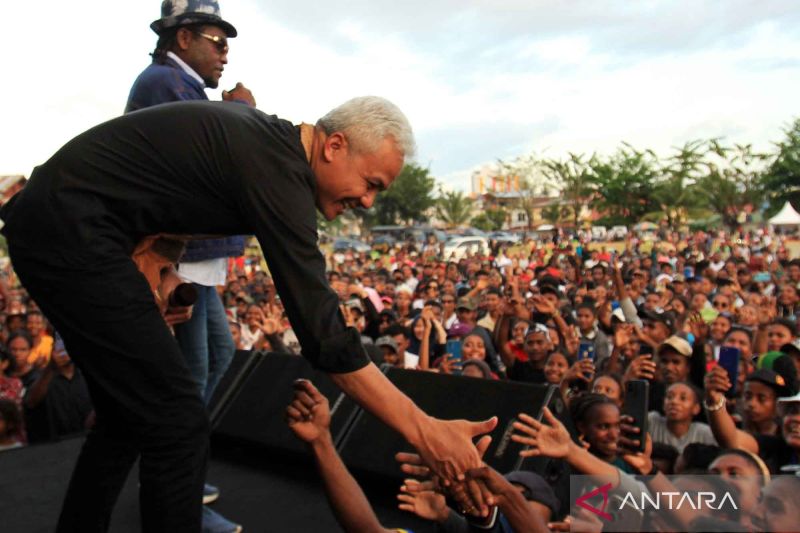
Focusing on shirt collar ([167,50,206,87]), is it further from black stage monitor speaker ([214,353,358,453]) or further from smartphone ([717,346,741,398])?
smartphone ([717,346,741,398])

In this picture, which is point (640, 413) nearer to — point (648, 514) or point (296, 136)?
point (648, 514)

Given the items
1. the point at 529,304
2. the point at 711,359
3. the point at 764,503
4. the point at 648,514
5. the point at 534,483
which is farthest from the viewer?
the point at 529,304

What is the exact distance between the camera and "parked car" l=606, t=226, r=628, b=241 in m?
41.0

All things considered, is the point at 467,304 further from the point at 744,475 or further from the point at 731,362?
the point at 744,475

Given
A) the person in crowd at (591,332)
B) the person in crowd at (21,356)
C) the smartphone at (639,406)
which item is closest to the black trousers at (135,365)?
the smartphone at (639,406)

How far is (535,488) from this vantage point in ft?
8.05

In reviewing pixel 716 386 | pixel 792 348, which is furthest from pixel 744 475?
pixel 792 348

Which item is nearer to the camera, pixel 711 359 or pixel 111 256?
pixel 111 256

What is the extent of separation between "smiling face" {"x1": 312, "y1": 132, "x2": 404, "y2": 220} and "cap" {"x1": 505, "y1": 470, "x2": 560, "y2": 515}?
3.99 feet

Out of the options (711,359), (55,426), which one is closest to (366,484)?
(55,426)

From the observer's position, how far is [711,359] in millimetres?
5953

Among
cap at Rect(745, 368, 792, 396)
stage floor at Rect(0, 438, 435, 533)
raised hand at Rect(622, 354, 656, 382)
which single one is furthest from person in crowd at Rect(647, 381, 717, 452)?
stage floor at Rect(0, 438, 435, 533)

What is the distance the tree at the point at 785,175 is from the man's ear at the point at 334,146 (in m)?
39.0

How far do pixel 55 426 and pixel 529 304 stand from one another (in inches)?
203
